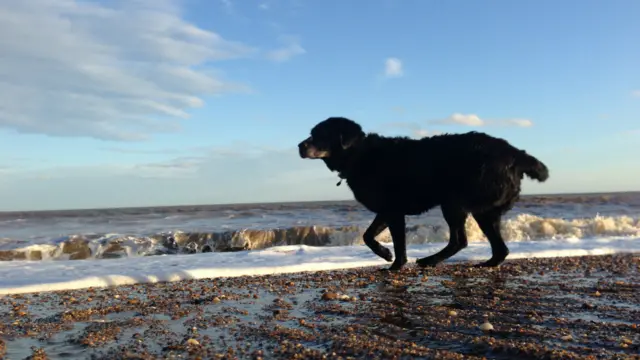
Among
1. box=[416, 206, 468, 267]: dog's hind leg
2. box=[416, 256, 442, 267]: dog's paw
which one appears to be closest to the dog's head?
box=[416, 206, 468, 267]: dog's hind leg

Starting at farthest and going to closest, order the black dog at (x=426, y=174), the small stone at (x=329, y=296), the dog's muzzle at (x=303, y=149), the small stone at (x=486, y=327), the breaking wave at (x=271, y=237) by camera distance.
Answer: the breaking wave at (x=271, y=237)
the dog's muzzle at (x=303, y=149)
the black dog at (x=426, y=174)
the small stone at (x=329, y=296)
the small stone at (x=486, y=327)

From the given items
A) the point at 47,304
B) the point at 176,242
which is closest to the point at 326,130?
the point at 47,304

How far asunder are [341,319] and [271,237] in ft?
39.1

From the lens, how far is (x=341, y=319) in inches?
146

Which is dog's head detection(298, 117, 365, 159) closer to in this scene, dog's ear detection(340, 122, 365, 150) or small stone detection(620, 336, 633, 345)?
dog's ear detection(340, 122, 365, 150)

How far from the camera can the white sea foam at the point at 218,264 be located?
5957mm

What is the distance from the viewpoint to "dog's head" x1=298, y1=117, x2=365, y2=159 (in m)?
6.52

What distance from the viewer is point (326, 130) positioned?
21.7ft

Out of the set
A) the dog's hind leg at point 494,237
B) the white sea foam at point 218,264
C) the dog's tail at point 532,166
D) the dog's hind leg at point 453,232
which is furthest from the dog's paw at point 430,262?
the dog's tail at point 532,166

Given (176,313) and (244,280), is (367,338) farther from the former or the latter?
(244,280)

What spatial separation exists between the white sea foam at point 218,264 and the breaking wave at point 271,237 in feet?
14.6

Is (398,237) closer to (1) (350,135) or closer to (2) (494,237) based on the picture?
(2) (494,237)

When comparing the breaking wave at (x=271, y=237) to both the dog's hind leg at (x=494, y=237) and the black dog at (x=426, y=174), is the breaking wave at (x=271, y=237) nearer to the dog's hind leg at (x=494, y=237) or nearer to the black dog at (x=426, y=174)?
the dog's hind leg at (x=494, y=237)

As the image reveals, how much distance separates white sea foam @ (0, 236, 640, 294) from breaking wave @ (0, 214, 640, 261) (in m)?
4.45
